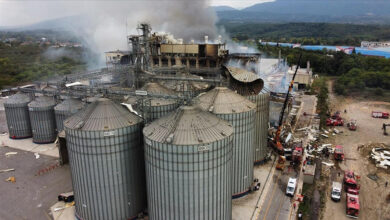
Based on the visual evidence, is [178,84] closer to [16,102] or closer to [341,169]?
[341,169]

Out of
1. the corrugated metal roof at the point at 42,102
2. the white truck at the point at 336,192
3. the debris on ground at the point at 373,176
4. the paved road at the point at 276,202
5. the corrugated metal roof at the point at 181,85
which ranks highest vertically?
the corrugated metal roof at the point at 181,85

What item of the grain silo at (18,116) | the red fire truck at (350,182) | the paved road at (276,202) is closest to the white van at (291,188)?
the paved road at (276,202)

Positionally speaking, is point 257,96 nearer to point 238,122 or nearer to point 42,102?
point 238,122

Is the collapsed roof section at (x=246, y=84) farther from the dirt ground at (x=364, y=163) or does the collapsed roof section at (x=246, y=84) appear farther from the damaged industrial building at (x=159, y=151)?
the dirt ground at (x=364, y=163)

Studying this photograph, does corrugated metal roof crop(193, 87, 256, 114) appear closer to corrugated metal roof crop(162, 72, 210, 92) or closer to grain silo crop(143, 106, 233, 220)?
grain silo crop(143, 106, 233, 220)

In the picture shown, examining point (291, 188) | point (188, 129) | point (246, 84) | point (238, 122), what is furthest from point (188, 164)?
point (246, 84)

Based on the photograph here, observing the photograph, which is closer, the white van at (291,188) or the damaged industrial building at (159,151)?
the damaged industrial building at (159,151)

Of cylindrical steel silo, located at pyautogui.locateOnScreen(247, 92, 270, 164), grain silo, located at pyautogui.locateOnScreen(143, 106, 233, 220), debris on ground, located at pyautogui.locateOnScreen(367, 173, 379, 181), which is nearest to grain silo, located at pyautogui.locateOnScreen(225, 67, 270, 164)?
cylindrical steel silo, located at pyautogui.locateOnScreen(247, 92, 270, 164)
